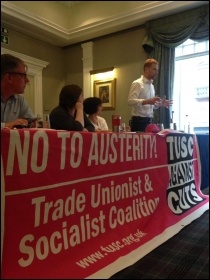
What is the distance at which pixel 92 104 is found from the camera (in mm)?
1305

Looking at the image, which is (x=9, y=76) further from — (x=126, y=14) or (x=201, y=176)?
(x=201, y=176)

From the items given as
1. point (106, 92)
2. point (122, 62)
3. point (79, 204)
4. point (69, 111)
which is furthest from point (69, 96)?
point (79, 204)

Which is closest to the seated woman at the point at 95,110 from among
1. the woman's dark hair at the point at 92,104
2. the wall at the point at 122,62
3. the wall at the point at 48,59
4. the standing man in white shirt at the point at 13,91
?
the woman's dark hair at the point at 92,104

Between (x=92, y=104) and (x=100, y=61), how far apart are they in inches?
12.5

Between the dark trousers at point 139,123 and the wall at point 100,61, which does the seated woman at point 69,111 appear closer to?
the wall at point 100,61

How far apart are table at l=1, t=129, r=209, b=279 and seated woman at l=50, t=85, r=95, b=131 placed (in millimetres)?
244

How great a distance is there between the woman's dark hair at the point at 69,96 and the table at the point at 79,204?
0.32m

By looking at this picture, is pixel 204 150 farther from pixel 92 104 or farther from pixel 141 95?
pixel 92 104

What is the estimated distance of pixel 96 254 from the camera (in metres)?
0.68

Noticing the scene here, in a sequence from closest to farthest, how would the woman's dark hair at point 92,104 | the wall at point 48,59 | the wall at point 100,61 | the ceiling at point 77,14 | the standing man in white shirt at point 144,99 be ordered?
the ceiling at point 77,14 < the wall at point 48,59 < the wall at point 100,61 < the standing man in white shirt at point 144,99 < the woman's dark hair at point 92,104

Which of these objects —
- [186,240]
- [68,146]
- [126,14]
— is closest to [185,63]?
[126,14]

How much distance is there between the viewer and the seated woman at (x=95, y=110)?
→ 125 centimetres

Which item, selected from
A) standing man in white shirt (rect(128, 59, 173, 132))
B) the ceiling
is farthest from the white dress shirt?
the ceiling

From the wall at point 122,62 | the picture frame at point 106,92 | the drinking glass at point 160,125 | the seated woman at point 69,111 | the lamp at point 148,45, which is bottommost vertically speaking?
the drinking glass at point 160,125
